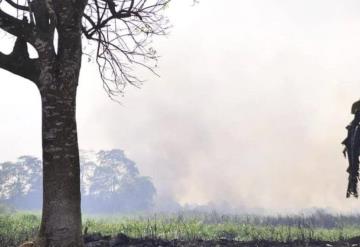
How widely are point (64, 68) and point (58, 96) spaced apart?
52 centimetres

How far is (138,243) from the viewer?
37.4ft

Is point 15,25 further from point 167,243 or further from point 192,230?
point 192,230

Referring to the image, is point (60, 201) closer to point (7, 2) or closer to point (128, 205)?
point (7, 2)

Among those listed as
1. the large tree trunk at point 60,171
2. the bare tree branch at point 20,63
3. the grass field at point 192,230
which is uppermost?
the bare tree branch at point 20,63

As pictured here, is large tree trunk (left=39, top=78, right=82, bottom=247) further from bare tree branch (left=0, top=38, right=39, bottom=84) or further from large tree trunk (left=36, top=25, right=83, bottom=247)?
bare tree branch (left=0, top=38, right=39, bottom=84)

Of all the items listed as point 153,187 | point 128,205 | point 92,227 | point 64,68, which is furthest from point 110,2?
point 153,187

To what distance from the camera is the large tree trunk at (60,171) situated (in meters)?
8.41

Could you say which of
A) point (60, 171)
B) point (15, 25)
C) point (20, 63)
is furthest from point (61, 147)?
point (15, 25)

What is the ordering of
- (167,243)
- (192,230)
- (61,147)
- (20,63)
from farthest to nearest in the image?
1. (192,230)
2. (167,243)
3. (20,63)
4. (61,147)

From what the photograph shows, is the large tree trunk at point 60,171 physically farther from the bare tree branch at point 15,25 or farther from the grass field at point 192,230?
the grass field at point 192,230

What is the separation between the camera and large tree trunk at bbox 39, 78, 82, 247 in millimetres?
8414

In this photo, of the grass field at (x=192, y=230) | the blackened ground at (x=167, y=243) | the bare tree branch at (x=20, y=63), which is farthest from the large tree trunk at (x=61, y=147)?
the grass field at (x=192, y=230)

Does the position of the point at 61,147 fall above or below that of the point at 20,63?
below

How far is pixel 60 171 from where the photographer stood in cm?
854
